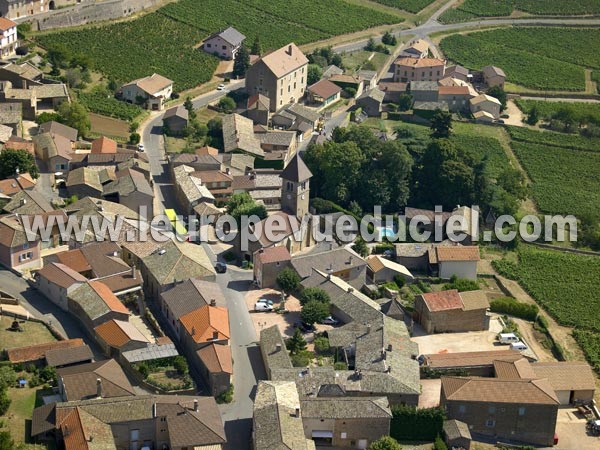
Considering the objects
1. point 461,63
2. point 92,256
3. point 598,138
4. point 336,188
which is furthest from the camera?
point 461,63

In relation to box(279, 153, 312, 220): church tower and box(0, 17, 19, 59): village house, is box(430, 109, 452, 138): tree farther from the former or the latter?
box(0, 17, 19, 59): village house

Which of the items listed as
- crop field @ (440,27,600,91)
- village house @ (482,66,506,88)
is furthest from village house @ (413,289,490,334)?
crop field @ (440,27,600,91)

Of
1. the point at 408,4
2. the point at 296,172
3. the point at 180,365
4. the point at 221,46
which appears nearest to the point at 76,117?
the point at 296,172

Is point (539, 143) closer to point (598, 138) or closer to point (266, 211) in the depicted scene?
point (598, 138)

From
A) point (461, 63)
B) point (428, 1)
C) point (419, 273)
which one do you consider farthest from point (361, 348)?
point (428, 1)

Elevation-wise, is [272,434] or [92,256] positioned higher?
[92,256]

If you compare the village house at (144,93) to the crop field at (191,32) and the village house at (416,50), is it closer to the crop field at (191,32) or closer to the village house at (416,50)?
the crop field at (191,32)

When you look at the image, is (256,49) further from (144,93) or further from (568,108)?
(568,108)
